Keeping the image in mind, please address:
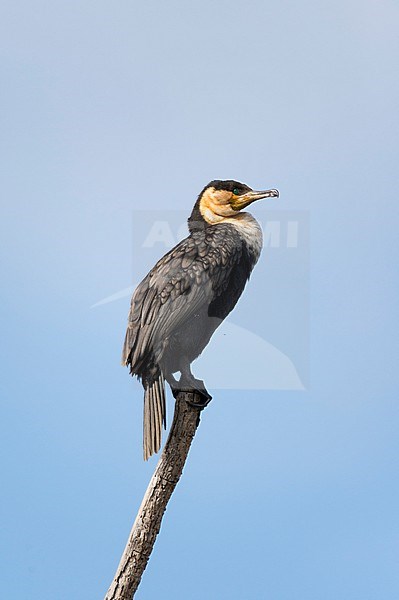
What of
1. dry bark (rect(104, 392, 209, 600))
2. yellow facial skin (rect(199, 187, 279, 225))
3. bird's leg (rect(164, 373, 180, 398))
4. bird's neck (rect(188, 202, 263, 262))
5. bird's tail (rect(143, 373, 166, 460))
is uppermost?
yellow facial skin (rect(199, 187, 279, 225))

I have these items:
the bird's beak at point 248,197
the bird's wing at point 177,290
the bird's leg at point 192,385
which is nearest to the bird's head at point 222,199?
the bird's beak at point 248,197

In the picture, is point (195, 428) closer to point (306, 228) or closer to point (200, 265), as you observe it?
point (200, 265)

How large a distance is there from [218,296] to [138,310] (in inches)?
11.3

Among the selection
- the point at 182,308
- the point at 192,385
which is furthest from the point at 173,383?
the point at 182,308

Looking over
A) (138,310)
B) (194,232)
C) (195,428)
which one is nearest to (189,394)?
(195,428)

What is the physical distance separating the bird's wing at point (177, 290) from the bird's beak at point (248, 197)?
0.14 meters

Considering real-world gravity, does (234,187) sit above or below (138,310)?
above

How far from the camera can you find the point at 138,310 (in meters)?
3.63

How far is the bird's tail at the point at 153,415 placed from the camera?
3.60 meters

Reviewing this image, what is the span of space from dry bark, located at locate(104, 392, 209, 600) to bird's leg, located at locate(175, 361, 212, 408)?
16 mm

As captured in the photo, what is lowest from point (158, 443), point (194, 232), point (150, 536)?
point (150, 536)

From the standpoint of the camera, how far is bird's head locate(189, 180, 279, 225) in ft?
12.2

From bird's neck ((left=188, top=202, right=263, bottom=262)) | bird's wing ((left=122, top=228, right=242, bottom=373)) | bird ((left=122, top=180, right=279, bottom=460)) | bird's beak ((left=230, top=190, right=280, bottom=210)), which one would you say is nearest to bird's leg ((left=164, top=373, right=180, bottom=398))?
bird ((left=122, top=180, right=279, bottom=460))

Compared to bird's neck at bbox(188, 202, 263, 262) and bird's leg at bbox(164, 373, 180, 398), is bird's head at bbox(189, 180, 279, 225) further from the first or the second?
bird's leg at bbox(164, 373, 180, 398)
